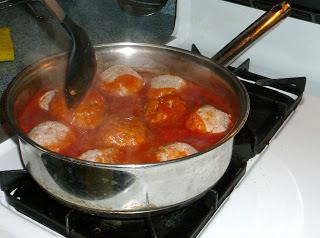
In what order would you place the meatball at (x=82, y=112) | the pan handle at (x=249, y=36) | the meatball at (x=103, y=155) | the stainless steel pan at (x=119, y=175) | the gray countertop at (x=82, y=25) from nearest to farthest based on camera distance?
the stainless steel pan at (x=119, y=175)
the meatball at (x=103, y=155)
the meatball at (x=82, y=112)
the pan handle at (x=249, y=36)
the gray countertop at (x=82, y=25)

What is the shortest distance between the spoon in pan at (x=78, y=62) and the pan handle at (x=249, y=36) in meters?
0.35

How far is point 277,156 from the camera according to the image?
121 centimetres

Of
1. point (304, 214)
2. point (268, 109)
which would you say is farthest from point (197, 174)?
point (268, 109)

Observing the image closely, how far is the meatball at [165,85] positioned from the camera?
123 cm

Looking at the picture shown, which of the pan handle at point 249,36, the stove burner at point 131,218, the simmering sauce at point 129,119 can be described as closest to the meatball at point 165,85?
the simmering sauce at point 129,119

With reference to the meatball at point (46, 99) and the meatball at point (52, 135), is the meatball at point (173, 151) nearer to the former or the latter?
the meatball at point (52, 135)

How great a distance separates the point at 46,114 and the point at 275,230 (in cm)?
64

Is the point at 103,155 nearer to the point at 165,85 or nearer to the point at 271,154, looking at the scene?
the point at 165,85

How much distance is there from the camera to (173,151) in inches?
37.8

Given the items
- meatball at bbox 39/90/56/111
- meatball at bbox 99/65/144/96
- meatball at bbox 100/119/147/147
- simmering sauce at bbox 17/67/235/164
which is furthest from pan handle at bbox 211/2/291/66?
meatball at bbox 39/90/56/111

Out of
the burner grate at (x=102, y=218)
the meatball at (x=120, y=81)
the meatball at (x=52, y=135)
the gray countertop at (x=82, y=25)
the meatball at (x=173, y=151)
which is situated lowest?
the gray countertop at (x=82, y=25)

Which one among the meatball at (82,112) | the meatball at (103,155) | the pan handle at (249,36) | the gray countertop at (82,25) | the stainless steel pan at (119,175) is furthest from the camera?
the gray countertop at (82,25)

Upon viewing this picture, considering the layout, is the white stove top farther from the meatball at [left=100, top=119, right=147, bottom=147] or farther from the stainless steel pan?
the meatball at [left=100, top=119, right=147, bottom=147]

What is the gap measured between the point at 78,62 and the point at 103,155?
0.31 m
